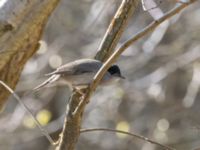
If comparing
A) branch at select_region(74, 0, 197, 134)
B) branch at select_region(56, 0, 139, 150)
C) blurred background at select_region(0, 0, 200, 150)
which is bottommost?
blurred background at select_region(0, 0, 200, 150)

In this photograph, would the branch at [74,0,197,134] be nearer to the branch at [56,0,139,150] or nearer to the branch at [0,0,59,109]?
the branch at [56,0,139,150]

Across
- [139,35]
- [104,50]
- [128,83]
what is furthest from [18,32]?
[128,83]

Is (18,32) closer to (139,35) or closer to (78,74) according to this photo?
(139,35)

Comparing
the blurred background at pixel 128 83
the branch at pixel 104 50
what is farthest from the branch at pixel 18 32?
the blurred background at pixel 128 83

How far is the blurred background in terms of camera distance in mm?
8242

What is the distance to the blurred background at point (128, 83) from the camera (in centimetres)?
824

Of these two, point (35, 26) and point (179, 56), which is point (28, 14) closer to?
point (35, 26)

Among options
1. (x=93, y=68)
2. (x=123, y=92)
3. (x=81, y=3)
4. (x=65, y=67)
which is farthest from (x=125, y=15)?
(x=81, y=3)

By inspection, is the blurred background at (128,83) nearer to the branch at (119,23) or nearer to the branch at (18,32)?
the branch at (18,32)

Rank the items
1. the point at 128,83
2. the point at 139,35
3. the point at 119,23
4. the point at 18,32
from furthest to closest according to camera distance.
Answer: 1. the point at 128,83
2. the point at 18,32
3. the point at 119,23
4. the point at 139,35

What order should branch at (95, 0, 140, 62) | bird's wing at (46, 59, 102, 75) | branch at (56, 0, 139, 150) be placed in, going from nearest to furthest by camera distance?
branch at (56, 0, 139, 150) < branch at (95, 0, 140, 62) < bird's wing at (46, 59, 102, 75)

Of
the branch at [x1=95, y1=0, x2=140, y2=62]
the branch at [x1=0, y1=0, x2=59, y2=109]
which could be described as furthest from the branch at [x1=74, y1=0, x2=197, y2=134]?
the branch at [x1=0, y1=0, x2=59, y2=109]

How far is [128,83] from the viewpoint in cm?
830

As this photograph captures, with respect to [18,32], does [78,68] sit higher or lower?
lower
